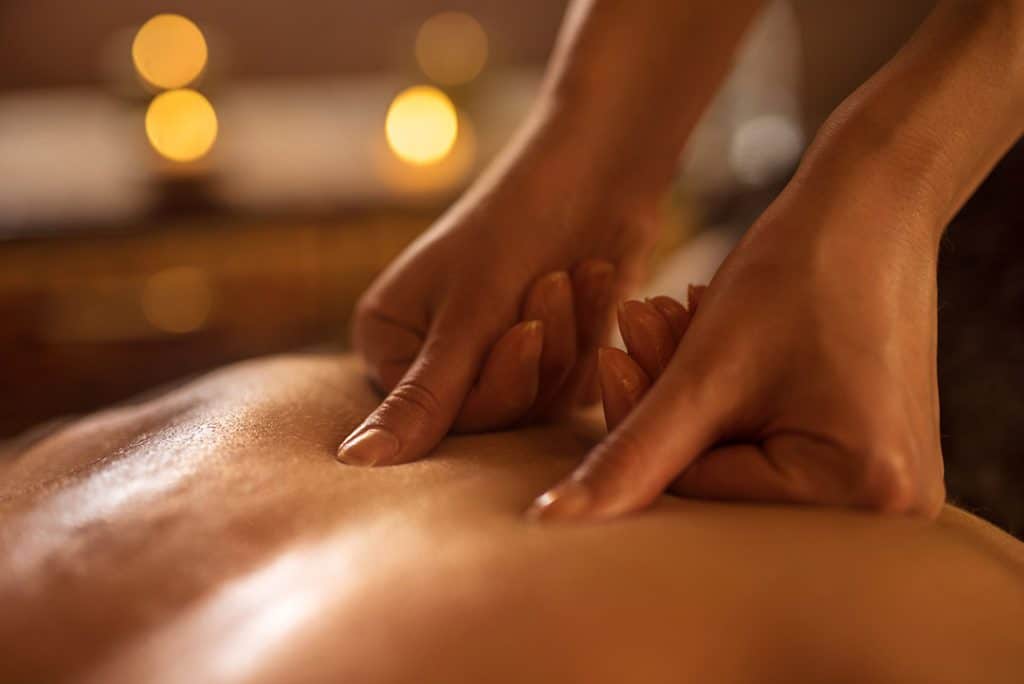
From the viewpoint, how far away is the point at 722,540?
18.3 inches

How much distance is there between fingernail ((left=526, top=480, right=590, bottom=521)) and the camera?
0.48 m

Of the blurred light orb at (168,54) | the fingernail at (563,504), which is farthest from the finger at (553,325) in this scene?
the blurred light orb at (168,54)

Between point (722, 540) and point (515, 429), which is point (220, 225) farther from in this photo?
point (722, 540)

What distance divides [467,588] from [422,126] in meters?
2.59

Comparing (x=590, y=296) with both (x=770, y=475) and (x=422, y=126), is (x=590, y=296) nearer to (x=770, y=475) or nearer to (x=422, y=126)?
(x=770, y=475)

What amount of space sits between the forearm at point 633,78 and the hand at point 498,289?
2cm

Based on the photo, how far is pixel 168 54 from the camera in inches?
109

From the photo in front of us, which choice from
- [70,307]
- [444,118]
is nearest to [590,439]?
[70,307]

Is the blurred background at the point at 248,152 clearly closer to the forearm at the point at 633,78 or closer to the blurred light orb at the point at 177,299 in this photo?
the blurred light orb at the point at 177,299

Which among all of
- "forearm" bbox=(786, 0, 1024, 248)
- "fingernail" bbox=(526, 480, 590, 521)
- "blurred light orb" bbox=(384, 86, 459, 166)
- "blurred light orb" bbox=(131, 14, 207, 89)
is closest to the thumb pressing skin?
"fingernail" bbox=(526, 480, 590, 521)

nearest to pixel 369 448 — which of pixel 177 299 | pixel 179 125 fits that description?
pixel 177 299

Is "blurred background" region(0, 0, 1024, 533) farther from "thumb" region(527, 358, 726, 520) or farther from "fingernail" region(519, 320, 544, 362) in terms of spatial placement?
"thumb" region(527, 358, 726, 520)

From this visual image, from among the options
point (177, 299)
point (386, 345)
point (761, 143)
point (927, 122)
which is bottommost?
point (177, 299)

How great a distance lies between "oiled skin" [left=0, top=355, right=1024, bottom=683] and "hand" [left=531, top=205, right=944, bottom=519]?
16 mm
